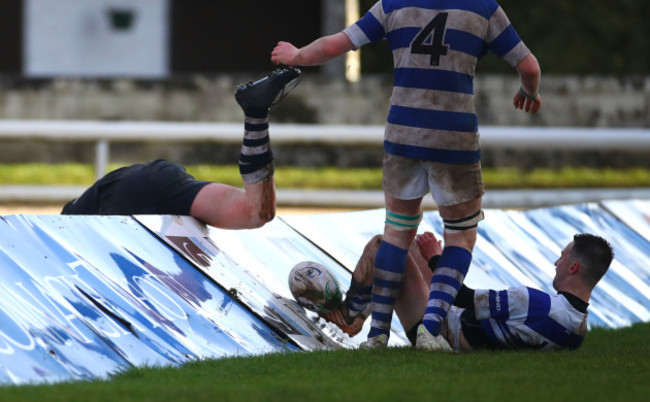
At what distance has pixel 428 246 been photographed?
511 centimetres

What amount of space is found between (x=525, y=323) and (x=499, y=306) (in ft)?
0.39

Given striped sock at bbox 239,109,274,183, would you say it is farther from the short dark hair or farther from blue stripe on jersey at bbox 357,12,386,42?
the short dark hair

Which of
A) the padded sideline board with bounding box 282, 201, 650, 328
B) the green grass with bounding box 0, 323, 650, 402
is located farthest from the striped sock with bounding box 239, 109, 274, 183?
the green grass with bounding box 0, 323, 650, 402

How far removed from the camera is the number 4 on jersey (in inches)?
182

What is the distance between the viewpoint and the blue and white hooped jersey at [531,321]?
4.68 metres

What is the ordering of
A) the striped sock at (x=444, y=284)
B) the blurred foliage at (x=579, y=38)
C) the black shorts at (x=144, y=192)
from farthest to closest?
the blurred foliage at (x=579, y=38)
the black shorts at (x=144, y=192)
the striped sock at (x=444, y=284)

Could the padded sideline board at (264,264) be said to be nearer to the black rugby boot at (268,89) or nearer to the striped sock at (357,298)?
the striped sock at (357,298)

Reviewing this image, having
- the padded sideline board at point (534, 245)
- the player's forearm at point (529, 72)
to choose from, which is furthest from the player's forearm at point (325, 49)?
the padded sideline board at point (534, 245)

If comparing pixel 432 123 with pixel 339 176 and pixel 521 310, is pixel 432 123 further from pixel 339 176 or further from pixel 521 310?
pixel 339 176

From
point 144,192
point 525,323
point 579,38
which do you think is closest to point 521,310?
point 525,323

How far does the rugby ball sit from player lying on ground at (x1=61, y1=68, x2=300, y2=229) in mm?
507

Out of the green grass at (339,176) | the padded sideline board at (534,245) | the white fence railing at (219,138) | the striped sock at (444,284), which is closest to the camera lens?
the striped sock at (444,284)

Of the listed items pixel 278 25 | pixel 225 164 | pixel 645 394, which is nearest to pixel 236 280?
pixel 645 394

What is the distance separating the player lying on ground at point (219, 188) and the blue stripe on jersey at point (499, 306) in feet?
4.00
